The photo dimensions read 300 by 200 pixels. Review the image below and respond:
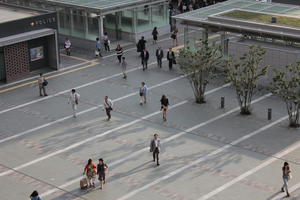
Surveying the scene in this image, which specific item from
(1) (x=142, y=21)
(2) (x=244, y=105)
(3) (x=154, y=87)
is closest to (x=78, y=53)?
(1) (x=142, y=21)

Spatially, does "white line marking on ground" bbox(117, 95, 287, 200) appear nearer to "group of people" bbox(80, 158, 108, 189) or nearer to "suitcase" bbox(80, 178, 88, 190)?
"group of people" bbox(80, 158, 108, 189)

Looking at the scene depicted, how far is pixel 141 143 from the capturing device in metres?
28.4

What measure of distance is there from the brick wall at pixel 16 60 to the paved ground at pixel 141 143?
4.03ft

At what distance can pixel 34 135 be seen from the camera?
2959cm

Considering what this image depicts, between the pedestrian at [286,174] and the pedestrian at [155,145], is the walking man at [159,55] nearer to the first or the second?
the pedestrian at [155,145]

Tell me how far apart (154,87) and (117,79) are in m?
2.61

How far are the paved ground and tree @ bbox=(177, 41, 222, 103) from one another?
96cm

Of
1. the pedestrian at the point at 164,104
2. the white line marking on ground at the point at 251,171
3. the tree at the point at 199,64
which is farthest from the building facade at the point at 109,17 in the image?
the white line marking on ground at the point at 251,171

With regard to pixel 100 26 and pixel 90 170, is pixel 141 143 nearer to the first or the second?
pixel 90 170

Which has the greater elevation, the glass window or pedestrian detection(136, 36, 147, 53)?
the glass window

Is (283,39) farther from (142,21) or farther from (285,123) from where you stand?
(142,21)

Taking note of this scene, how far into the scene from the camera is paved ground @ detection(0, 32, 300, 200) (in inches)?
961

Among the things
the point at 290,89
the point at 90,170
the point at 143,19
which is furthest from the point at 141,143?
the point at 143,19

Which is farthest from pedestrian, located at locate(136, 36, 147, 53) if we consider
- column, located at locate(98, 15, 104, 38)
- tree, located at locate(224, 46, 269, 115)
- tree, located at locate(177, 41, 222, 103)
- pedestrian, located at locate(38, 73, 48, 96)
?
tree, located at locate(224, 46, 269, 115)
